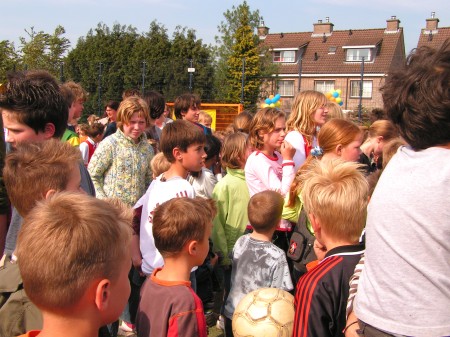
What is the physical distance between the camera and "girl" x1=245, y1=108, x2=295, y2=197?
14.7 ft

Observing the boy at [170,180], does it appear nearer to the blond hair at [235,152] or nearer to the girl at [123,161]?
the girl at [123,161]

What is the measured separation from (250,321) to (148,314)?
0.63 meters

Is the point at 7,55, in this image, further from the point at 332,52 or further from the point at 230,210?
the point at 332,52

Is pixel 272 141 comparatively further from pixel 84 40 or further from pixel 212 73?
pixel 84 40

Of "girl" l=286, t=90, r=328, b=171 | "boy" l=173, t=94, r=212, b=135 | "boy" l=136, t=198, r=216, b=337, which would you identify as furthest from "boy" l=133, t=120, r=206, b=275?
"boy" l=173, t=94, r=212, b=135

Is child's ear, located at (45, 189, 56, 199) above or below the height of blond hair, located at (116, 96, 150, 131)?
below

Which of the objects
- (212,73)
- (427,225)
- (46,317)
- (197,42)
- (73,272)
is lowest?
(46,317)

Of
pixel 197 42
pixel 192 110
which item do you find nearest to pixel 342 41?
pixel 197 42

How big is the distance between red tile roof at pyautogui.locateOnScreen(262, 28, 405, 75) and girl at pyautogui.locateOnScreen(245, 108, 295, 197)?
134ft

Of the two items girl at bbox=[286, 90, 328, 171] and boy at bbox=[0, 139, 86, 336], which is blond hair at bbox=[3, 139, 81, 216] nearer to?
boy at bbox=[0, 139, 86, 336]

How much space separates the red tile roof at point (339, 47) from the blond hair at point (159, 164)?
4171cm

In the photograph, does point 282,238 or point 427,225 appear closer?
point 427,225

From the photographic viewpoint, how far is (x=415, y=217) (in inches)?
64.0

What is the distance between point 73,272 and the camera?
1.54 metres
